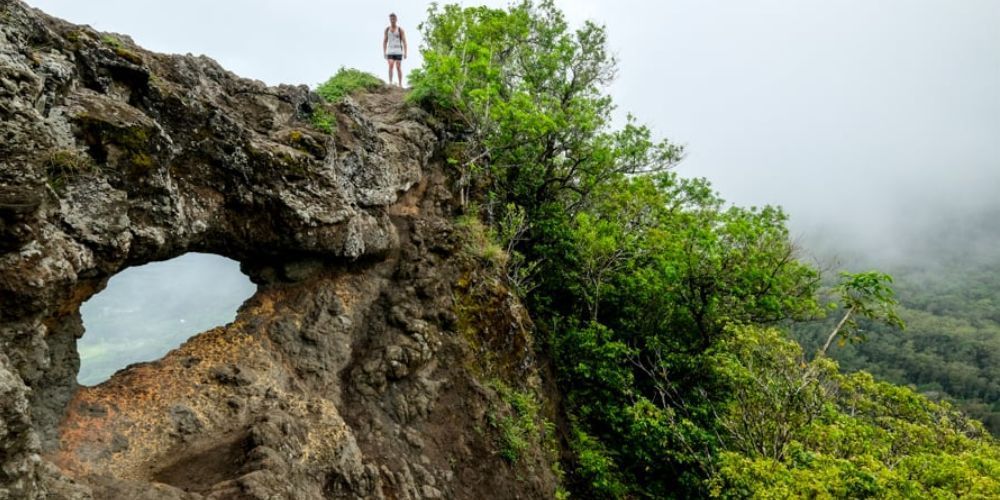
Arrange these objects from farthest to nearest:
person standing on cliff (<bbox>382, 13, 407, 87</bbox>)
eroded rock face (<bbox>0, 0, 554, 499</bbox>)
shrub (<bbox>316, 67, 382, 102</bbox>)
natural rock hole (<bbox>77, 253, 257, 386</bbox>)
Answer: natural rock hole (<bbox>77, 253, 257, 386</bbox>) < person standing on cliff (<bbox>382, 13, 407, 87</bbox>) < shrub (<bbox>316, 67, 382, 102</bbox>) < eroded rock face (<bbox>0, 0, 554, 499</bbox>)

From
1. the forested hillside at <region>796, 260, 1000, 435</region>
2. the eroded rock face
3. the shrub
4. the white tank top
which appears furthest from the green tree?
the forested hillside at <region>796, 260, 1000, 435</region>

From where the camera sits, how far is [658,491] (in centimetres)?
1781

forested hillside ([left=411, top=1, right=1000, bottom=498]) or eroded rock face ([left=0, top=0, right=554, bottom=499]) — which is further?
forested hillside ([left=411, top=1, right=1000, bottom=498])

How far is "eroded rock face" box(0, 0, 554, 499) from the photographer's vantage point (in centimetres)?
746

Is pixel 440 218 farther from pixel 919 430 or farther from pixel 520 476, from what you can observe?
pixel 919 430

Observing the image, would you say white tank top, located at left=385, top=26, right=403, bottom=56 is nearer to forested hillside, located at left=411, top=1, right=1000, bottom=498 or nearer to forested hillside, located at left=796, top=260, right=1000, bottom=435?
forested hillside, located at left=411, top=1, right=1000, bottom=498

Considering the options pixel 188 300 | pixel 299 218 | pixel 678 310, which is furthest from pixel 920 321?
pixel 188 300

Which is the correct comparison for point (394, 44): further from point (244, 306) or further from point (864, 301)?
point (864, 301)

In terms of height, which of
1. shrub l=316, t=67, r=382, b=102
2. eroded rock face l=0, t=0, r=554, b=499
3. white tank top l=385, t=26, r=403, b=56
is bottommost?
eroded rock face l=0, t=0, r=554, b=499

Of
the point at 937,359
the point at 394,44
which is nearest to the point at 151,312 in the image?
the point at 394,44

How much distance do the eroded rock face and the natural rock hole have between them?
115773 millimetres

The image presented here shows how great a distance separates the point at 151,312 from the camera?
146000 mm

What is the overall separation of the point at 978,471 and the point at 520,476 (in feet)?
33.8

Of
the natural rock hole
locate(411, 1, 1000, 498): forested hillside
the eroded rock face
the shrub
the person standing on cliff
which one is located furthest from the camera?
the natural rock hole
